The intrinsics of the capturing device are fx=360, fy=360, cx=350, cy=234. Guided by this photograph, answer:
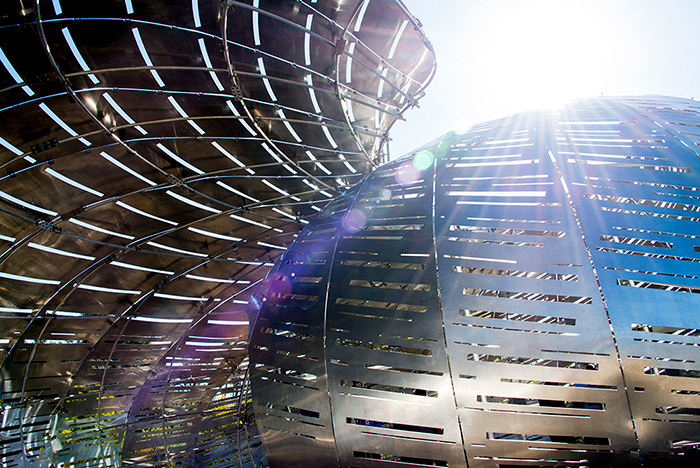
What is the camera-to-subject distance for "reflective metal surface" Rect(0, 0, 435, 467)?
9.72m

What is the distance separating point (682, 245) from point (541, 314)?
2.34 metres

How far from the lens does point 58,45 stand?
9141 mm

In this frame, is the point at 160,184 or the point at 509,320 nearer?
the point at 509,320

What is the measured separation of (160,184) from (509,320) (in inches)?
550

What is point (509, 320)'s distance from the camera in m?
4.98

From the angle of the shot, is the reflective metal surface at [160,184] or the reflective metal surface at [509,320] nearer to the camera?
the reflective metal surface at [509,320]


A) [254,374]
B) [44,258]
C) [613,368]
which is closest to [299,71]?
[254,374]

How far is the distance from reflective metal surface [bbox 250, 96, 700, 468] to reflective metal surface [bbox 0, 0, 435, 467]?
675 centimetres

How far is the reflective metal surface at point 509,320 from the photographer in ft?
15.0

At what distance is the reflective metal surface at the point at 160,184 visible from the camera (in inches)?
383

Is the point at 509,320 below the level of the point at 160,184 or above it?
below

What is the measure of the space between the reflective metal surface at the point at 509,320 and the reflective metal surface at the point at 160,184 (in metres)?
6.75

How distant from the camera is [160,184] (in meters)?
14.4

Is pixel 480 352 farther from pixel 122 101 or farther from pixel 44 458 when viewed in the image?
pixel 44 458
